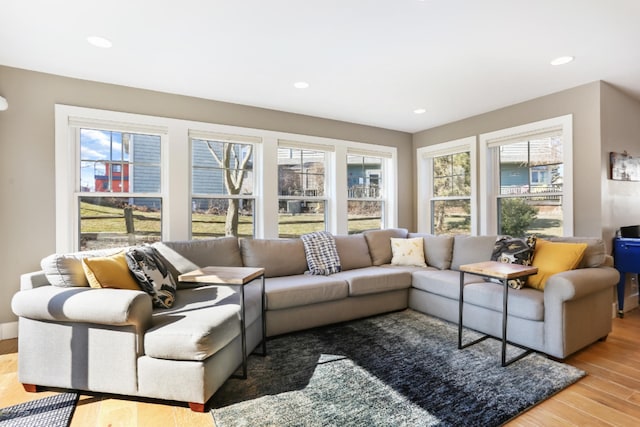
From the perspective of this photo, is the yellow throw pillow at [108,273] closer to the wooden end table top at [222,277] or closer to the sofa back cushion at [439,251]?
the wooden end table top at [222,277]

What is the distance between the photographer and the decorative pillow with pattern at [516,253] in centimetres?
281

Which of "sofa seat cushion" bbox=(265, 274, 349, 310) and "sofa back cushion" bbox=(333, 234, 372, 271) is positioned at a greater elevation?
"sofa back cushion" bbox=(333, 234, 372, 271)

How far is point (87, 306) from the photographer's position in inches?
74.7

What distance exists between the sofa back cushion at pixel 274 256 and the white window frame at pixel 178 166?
23.3 inches

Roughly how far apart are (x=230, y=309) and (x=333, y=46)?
2.12 meters

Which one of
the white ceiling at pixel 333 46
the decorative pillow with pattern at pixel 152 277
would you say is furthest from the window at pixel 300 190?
the decorative pillow with pattern at pixel 152 277

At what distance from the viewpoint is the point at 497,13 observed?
213cm

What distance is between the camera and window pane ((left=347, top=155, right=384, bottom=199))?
4.85m

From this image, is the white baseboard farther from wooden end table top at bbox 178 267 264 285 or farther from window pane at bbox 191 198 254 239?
wooden end table top at bbox 178 267 264 285

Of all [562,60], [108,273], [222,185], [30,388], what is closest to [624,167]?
[562,60]

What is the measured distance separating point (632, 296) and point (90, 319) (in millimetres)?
5216

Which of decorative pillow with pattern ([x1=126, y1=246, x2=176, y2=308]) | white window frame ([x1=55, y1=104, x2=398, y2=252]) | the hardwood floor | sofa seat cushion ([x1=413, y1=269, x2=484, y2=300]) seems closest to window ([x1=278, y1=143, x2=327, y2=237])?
white window frame ([x1=55, y1=104, x2=398, y2=252])

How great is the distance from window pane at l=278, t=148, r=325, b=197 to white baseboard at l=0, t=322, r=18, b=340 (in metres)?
2.89

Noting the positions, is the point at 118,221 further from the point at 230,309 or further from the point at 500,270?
the point at 500,270
